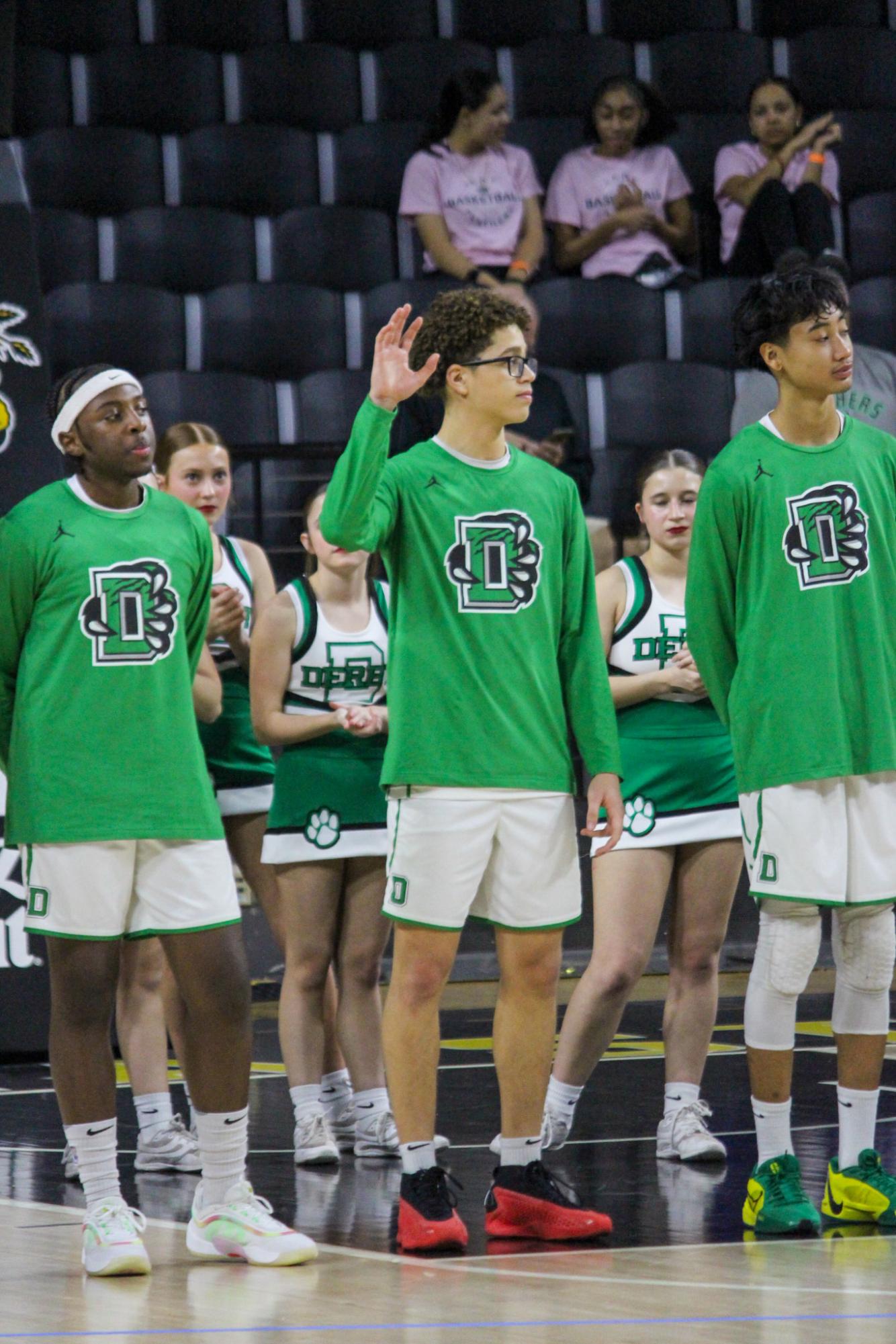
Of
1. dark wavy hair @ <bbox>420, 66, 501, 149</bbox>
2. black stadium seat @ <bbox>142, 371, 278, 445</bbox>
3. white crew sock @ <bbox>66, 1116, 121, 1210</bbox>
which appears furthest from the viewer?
dark wavy hair @ <bbox>420, 66, 501, 149</bbox>

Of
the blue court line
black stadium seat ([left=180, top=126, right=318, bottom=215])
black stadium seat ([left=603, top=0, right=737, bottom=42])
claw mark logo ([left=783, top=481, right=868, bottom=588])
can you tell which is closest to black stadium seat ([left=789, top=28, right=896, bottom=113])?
black stadium seat ([left=603, top=0, right=737, bottom=42])

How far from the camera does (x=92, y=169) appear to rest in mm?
10062

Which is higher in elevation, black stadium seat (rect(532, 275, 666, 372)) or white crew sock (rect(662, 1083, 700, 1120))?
black stadium seat (rect(532, 275, 666, 372))

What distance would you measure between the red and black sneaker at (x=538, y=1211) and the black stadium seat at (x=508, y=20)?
830 centimetres

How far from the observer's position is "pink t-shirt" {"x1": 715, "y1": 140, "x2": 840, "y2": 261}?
32.4 feet

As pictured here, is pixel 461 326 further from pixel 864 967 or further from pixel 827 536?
pixel 864 967

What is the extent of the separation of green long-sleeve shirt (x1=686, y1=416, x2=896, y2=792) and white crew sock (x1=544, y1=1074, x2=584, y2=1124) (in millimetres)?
1137

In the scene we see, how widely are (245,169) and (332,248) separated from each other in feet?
2.25

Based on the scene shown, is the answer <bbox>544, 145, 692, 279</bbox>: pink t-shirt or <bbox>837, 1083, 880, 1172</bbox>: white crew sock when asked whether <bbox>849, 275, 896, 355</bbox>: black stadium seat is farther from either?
<bbox>837, 1083, 880, 1172</bbox>: white crew sock

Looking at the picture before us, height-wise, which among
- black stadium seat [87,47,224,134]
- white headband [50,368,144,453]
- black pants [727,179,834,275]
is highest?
black stadium seat [87,47,224,134]

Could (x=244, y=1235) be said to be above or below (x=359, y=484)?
below

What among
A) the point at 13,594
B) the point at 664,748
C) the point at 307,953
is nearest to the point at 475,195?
the point at 664,748

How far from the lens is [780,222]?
31.2 ft

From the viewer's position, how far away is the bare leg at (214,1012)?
3.72m
